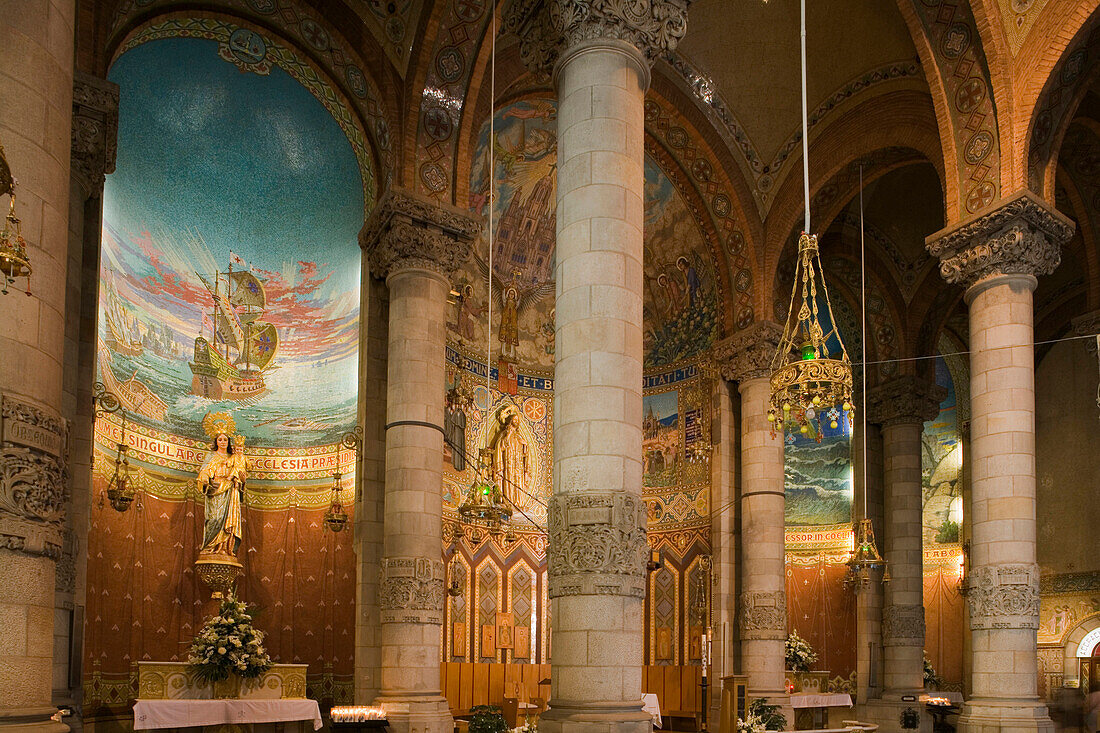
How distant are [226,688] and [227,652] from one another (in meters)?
0.49

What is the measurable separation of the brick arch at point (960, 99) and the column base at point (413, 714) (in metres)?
9.09

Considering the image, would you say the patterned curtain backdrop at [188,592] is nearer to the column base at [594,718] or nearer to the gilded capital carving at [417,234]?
the gilded capital carving at [417,234]

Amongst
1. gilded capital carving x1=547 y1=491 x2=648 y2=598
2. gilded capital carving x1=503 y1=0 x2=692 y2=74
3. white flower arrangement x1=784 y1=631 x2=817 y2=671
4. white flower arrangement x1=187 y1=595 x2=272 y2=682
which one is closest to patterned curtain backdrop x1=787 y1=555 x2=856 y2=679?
white flower arrangement x1=784 y1=631 x2=817 y2=671

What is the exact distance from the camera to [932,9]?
13875 mm

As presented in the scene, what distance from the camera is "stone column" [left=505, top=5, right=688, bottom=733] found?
809 centimetres

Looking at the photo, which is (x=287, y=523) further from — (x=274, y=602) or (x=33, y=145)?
(x=33, y=145)

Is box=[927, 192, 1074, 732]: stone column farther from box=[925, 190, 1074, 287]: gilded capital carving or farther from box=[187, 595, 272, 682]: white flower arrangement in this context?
box=[187, 595, 272, 682]: white flower arrangement

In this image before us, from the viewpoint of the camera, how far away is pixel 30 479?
226 inches

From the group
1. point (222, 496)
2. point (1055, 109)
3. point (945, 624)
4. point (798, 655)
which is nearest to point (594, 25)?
point (1055, 109)

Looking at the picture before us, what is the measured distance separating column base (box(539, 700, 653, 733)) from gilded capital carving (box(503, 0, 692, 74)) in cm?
551

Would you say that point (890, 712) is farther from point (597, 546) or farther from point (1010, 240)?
point (597, 546)

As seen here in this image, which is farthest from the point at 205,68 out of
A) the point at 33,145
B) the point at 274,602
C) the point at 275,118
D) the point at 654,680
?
the point at 654,680

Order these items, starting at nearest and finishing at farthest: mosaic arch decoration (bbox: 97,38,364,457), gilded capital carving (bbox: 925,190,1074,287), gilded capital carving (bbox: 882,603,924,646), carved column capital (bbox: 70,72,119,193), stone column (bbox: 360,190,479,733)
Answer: carved column capital (bbox: 70,72,119,193) → stone column (bbox: 360,190,479,733) → gilded capital carving (bbox: 925,190,1074,287) → mosaic arch decoration (bbox: 97,38,364,457) → gilded capital carving (bbox: 882,603,924,646)

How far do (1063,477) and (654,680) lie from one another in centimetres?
1047
